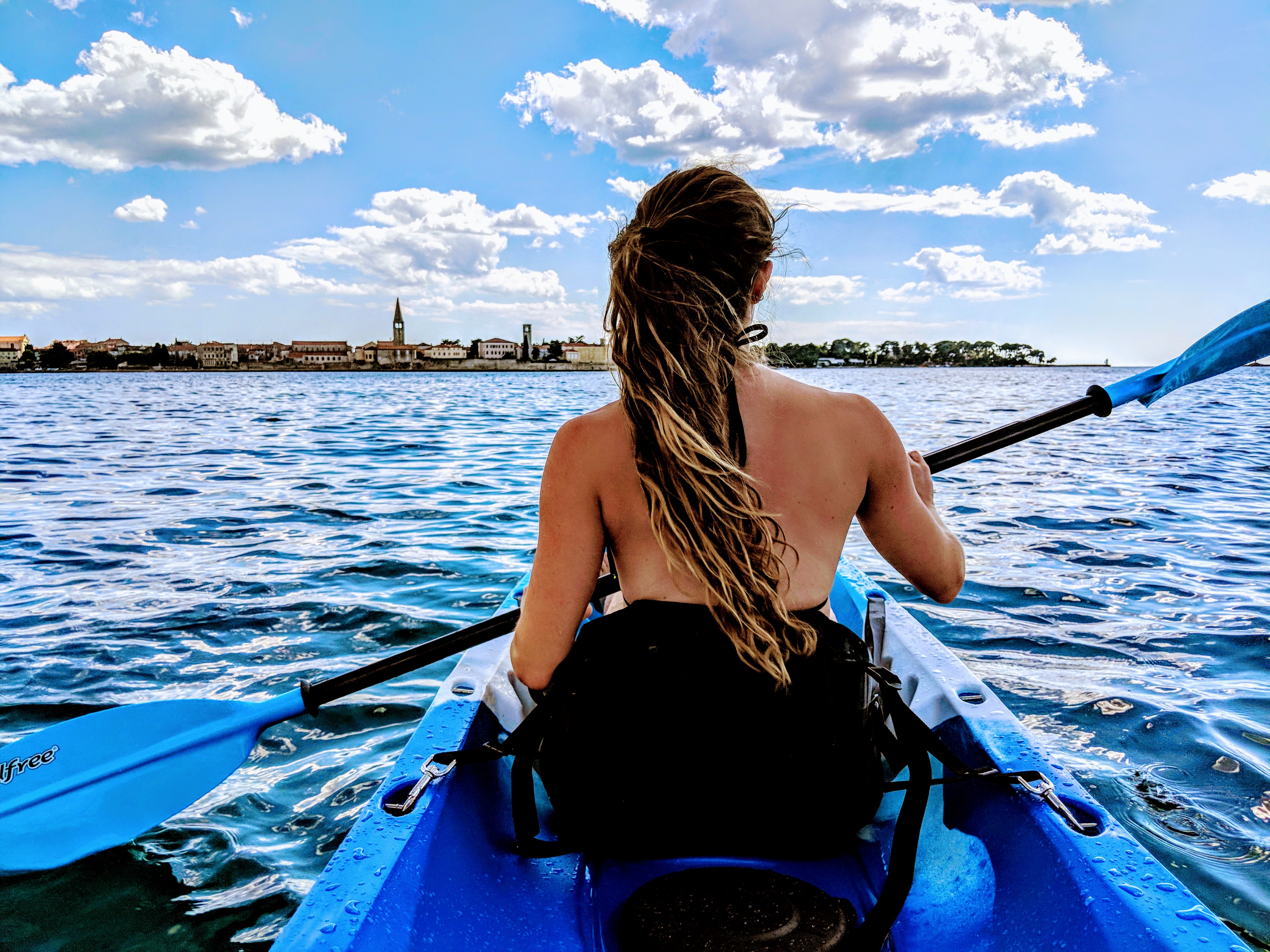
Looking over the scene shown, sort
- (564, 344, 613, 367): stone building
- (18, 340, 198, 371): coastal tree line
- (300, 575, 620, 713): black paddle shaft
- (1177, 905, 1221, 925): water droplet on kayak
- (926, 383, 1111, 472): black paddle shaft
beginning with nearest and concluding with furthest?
(1177, 905, 1221, 925): water droplet on kayak → (300, 575, 620, 713): black paddle shaft → (926, 383, 1111, 472): black paddle shaft → (564, 344, 613, 367): stone building → (18, 340, 198, 371): coastal tree line

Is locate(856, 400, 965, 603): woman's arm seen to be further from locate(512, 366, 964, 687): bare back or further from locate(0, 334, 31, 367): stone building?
locate(0, 334, 31, 367): stone building

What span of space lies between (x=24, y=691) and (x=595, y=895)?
129 inches

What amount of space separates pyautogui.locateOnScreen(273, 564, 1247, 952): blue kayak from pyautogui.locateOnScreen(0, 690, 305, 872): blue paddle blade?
2.89 feet

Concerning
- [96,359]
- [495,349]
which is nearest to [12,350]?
[96,359]

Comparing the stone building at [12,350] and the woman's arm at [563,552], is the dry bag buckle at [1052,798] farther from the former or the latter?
the stone building at [12,350]

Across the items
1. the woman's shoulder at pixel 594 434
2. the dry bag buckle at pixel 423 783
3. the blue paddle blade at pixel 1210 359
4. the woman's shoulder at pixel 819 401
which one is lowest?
the dry bag buckle at pixel 423 783

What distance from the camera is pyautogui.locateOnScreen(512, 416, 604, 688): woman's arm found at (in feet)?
5.01

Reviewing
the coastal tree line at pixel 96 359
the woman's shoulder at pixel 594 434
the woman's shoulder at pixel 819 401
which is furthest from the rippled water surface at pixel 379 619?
the coastal tree line at pixel 96 359

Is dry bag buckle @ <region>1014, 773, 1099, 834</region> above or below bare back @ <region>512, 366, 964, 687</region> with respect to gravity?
below

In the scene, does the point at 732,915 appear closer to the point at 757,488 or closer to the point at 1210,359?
the point at 757,488

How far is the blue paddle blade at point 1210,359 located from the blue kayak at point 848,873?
1.64 m

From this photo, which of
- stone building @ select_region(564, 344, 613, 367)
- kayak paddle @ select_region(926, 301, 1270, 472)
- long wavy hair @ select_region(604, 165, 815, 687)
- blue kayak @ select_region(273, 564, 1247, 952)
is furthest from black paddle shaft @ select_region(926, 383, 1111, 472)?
stone building @ select_region(564, 344, 613, 367)

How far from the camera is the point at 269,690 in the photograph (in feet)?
12.2

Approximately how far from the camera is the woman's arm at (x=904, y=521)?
1579 mm
